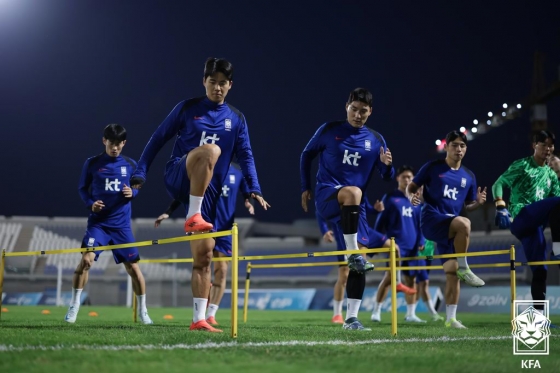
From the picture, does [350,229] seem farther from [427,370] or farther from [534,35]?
[534,35]

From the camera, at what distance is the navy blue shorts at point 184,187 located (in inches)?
217

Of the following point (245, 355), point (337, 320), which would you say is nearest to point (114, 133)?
point (337, 320)

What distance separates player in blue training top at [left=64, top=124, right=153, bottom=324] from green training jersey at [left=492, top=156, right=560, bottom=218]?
16.1 feet

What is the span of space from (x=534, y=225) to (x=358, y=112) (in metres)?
2.69

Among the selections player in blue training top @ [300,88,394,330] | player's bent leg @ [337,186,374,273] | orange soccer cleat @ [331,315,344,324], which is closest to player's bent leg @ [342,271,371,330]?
player in blue training top @ [300,88,394,330]

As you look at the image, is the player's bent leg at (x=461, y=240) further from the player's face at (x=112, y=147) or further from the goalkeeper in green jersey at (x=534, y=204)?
the player's face at (x=112, y=147)

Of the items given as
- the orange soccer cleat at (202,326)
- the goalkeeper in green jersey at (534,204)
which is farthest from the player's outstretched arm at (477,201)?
the orange soccer cleat at (202,326)

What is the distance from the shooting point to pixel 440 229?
7723 mm

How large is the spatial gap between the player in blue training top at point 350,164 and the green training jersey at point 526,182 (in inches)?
83.2

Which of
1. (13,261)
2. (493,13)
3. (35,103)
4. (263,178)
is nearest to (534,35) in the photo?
(493,13)

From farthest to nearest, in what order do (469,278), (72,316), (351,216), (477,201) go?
(72,316) < (477,201) < (469,278) < (351,216)

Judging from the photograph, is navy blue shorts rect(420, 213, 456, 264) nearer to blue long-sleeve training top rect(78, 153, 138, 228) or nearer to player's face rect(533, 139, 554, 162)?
player's face rect(533, 139, 554, 162)

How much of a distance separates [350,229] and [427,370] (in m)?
3.02

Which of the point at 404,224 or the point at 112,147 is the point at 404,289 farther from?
the point at 112,147
